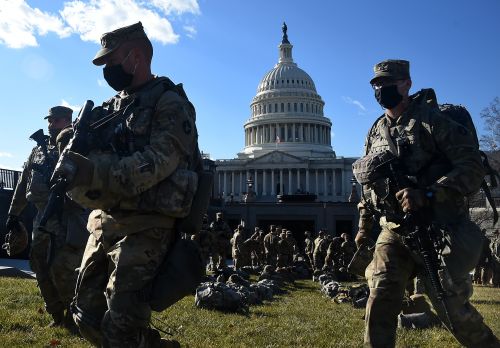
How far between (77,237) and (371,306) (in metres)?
3.46

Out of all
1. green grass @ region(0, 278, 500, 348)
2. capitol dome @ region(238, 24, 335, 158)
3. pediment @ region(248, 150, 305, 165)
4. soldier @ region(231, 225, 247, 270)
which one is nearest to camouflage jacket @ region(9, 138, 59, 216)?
green grass @ region(0, 278, 500, 348)

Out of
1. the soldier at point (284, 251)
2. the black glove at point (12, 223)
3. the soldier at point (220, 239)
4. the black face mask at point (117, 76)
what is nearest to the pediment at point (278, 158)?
the soldier at point (284, 251)

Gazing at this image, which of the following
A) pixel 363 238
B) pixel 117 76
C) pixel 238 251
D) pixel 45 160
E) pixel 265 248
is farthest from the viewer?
pixel 265 248

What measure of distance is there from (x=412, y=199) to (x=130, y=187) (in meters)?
2.03

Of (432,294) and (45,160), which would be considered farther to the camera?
(45,160)

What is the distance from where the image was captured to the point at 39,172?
6.27m

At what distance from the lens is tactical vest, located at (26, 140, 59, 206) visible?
19.8ft

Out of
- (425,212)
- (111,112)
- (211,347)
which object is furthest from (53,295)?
(425,212)

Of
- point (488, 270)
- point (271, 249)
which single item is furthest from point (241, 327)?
point (271, 249)

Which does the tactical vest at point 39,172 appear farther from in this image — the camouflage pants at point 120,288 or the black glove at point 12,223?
the camouflage pants at point 120,288

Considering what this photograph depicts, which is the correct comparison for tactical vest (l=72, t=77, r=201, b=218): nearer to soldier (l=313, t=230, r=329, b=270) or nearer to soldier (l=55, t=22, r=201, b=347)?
soldier (l=55, t=22, r=201, b=347)

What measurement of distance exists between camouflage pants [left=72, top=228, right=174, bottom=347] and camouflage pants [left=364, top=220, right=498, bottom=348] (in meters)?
1.66

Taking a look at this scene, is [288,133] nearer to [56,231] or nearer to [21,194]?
[21,194]

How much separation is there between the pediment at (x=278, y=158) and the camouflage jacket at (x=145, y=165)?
296 ft
